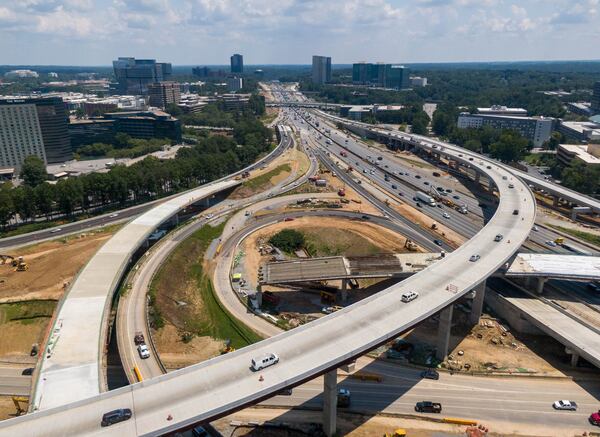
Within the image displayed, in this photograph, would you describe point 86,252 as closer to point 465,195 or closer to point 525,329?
point 525,329

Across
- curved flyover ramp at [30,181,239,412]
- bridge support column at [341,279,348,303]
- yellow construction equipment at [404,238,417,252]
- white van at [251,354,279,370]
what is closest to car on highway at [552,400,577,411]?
bridge support column at [341,279,348,303]

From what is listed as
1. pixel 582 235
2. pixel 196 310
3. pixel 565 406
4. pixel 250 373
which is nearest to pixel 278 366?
pixel 250 373

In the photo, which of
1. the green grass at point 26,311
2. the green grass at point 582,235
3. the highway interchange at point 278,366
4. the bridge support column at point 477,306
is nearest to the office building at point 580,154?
the green grass at point 582,235

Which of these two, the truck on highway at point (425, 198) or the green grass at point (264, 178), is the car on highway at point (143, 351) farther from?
the truck on highway at point (425, 198)

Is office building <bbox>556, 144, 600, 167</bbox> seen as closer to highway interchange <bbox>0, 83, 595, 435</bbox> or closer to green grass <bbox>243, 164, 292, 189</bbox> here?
green grass <bbox>243, 164, 292, 189</bbox>

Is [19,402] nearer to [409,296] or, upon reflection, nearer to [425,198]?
[409,296]

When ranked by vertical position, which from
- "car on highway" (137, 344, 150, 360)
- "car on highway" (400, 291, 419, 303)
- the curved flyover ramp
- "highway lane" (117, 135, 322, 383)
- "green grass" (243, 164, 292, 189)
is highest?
"car on highway" (400, 291, 419, 303)

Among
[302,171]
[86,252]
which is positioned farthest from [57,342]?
[302,171]
